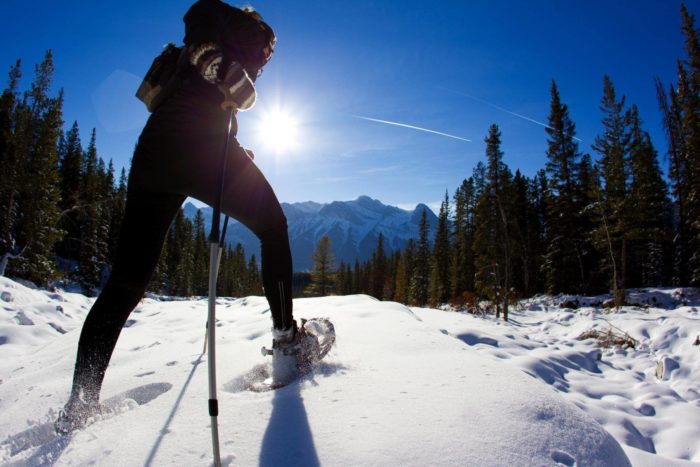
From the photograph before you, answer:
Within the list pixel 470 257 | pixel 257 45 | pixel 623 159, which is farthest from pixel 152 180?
pixel 470 257

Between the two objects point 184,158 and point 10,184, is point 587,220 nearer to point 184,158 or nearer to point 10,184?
point 184,158

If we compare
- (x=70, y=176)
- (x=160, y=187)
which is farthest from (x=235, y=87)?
(x=70, y=176)

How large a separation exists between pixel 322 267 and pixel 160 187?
129 ft

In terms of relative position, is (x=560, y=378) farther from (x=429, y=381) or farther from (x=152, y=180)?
(x=152, y=180)

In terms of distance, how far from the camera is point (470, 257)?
36.6 metres

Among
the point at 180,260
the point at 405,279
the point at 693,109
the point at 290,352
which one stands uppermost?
the point at 693,109

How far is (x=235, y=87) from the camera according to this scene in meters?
1.76

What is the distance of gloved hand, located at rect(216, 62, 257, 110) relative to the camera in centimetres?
174

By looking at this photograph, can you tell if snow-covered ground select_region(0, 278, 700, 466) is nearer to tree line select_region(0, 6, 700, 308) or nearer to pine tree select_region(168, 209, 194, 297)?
tree line select_region(0, 6, 700, 308)

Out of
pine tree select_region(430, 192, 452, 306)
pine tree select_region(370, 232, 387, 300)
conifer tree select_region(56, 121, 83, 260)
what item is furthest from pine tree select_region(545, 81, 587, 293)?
conifer tree select_region(56, 121, 83, 260)

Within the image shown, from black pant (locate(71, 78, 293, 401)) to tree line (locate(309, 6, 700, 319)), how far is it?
18.3 metres

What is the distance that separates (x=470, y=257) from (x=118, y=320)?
3742cm

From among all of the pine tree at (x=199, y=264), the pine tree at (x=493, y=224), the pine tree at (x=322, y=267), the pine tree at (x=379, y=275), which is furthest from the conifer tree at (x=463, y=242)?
the pine tree at (x=199, y=264)

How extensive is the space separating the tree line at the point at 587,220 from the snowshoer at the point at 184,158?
18.3m
